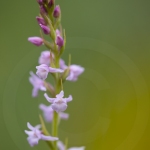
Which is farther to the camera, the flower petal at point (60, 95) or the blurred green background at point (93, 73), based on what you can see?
the blurred green background at point (93, 73)

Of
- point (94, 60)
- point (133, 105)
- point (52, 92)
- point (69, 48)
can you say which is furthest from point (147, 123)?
point (69, 48)

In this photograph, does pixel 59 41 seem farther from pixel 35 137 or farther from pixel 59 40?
pixel 35 137

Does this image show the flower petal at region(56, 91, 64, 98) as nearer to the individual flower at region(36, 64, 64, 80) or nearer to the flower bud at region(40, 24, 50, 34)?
the individual flower at region(36, 64, 64, 80)

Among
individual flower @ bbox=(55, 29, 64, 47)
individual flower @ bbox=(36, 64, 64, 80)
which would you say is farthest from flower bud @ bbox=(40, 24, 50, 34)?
individual flower @ bbox=(36, 64, 64, 80)

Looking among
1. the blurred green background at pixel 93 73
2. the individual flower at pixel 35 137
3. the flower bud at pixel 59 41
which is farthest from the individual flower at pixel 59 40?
the blurred green background at pixel 93 73

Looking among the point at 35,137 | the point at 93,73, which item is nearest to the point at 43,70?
the point at 35,137

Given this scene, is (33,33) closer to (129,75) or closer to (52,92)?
(129,75)

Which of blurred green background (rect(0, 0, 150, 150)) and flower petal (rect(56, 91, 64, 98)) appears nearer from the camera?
flower petal (rect(56, 91, 64, 98))

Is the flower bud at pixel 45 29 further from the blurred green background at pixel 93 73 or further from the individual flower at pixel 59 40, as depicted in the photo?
the blurred green background at pixel 93 73
